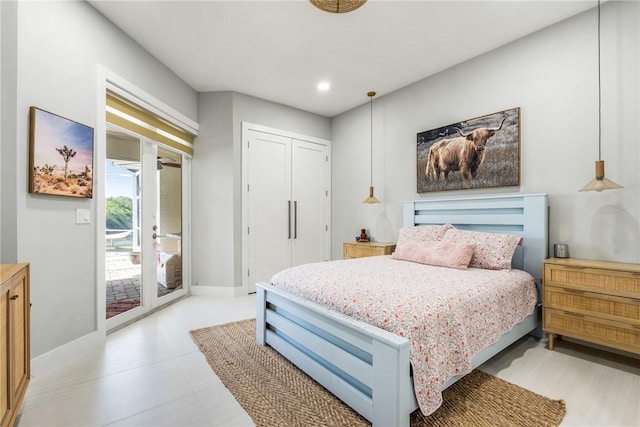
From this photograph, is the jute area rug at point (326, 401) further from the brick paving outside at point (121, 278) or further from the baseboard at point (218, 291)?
the baseboard at point (218, 291)

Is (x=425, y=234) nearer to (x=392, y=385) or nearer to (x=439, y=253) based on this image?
(x=439, y=253)

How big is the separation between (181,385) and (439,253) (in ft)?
7.69

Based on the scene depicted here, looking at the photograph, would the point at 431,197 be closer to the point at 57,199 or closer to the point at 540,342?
the point at 540,342

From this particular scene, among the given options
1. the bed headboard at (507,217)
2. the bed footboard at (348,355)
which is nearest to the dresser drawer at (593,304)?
the bed headboard at (507,217)

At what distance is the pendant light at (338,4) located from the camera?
Answer: 2104mm

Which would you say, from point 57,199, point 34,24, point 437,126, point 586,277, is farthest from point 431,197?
point 34,24

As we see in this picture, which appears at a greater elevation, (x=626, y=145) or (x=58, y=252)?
(x=626, y=145)

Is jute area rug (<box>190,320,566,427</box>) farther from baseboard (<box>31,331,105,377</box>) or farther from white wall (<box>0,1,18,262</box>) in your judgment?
white wall (<box>0,1,18,262</box>)

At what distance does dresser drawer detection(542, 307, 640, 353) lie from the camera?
2.05m

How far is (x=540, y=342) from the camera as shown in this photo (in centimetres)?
261

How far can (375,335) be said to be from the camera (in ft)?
4.88

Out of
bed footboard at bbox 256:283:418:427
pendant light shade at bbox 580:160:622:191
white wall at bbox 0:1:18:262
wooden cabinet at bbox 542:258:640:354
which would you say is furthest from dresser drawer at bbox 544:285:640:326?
white wall at bbox 0:1:18:262

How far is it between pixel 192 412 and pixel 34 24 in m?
2.78

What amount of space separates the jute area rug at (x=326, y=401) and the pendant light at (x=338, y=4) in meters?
2.67
